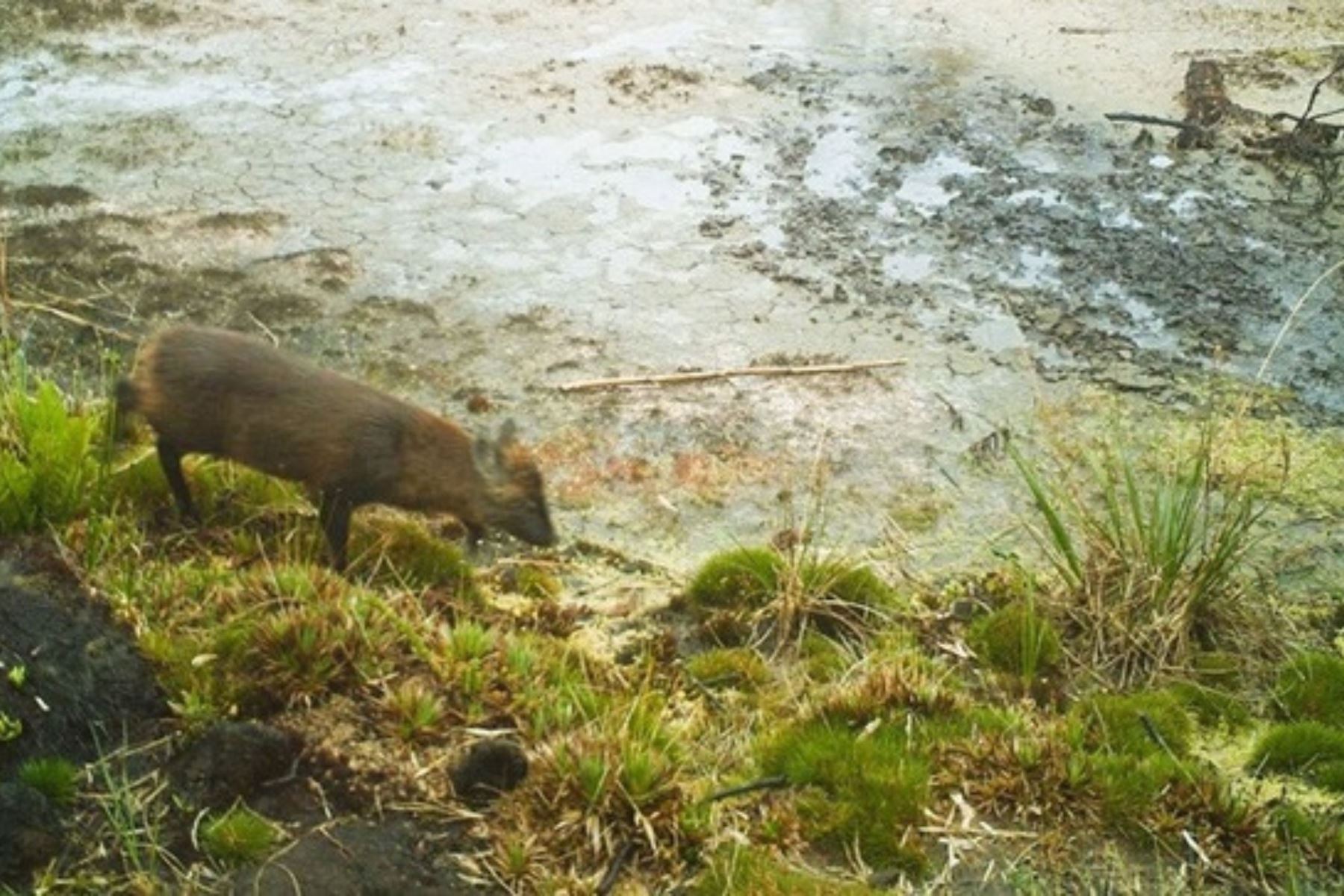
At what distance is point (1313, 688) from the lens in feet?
14.8

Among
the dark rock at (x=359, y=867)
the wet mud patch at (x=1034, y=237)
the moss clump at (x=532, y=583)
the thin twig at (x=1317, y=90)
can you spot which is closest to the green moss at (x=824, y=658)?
the moss clump at (x=532, y=583)

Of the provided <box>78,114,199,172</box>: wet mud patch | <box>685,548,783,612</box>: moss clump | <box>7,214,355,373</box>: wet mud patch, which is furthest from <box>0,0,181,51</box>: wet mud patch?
<box>685,548,783,612</box>: moss clump

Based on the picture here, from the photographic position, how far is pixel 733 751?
161 inches

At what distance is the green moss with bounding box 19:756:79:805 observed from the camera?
11.5 ft

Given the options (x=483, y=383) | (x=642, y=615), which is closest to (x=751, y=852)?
(x=642, y=615)

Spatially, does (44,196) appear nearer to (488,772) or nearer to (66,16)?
(66,16)

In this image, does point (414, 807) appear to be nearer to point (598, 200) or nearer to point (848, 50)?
point (598, 200)

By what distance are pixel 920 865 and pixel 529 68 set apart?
5149 mm

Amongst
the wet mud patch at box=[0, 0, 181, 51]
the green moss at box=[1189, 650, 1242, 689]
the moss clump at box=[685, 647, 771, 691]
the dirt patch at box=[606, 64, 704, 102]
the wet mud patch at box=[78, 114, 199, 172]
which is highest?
the wet mud patch at box=[0, 0, 181, 51]

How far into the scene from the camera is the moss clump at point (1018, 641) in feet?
14.9

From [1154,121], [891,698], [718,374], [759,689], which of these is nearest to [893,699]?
[891,698]

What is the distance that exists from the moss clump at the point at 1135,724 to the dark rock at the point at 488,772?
138 centimetres

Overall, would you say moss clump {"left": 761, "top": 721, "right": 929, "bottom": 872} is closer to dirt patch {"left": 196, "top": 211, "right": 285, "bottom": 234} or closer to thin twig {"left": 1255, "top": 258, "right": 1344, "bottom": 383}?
thin twig {"left": 1255, "top": 258, "right": 1344, "bottom": 383}

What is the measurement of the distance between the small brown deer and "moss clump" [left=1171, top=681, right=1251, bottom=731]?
5.97 feet
